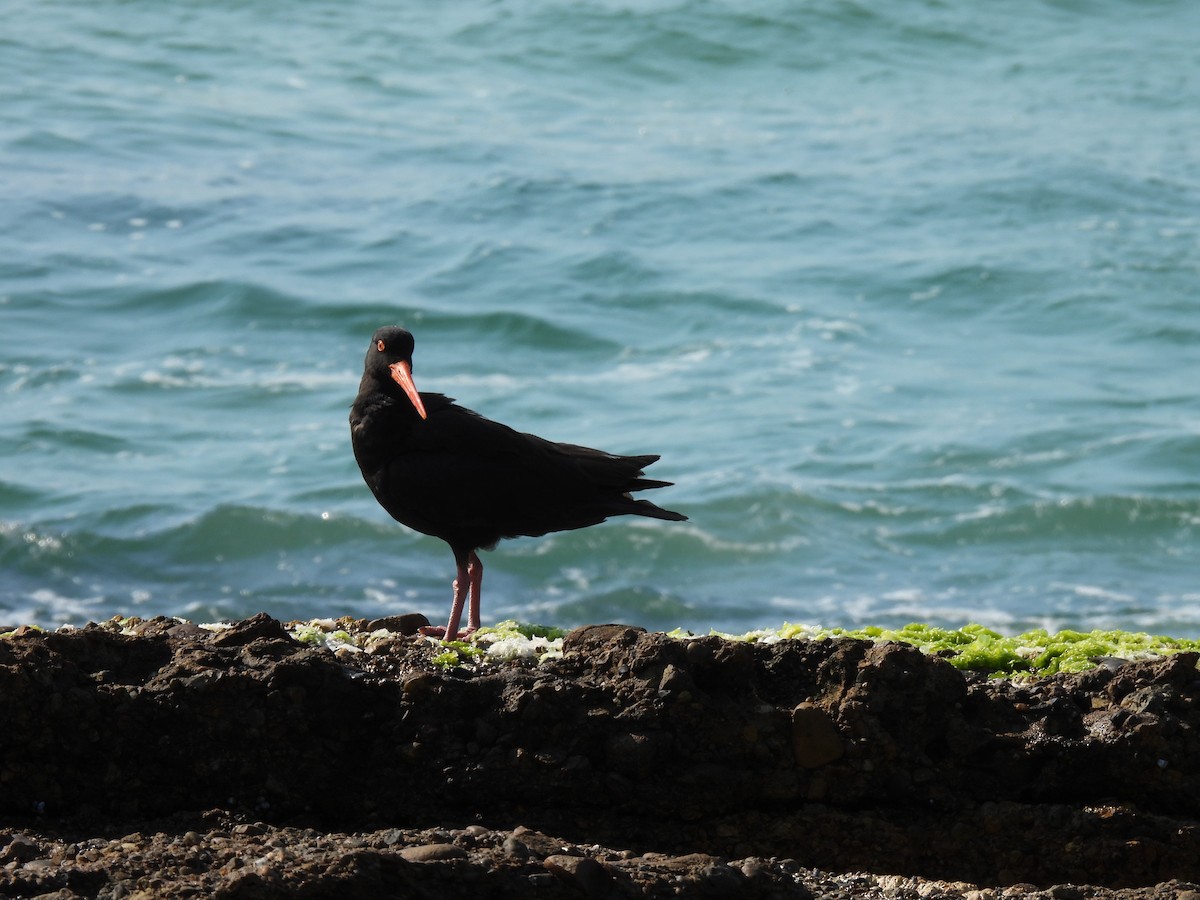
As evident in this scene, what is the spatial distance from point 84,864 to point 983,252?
18817 mm

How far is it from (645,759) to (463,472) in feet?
8.56

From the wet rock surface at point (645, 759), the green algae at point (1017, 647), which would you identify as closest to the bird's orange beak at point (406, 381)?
the green algae at point (1017, 647)

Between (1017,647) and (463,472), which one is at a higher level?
(463,472)

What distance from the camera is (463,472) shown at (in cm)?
634

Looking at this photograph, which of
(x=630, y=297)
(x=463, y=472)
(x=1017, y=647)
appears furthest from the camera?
(x=630, y=297)

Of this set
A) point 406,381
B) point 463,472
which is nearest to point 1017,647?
point 463,472

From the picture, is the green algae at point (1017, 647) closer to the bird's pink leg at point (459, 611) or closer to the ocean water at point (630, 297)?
the bird's pink leg at point (459, 611)

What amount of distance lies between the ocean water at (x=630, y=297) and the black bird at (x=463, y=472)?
5.16 meters

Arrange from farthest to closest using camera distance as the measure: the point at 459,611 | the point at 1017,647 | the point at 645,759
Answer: the point at 459,611 → the point at 1017,647 → the point at 645,759

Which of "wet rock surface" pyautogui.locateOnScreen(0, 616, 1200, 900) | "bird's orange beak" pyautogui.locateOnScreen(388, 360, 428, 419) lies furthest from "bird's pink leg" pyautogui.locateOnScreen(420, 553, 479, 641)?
"wet rock surface" pyautogui.locateOnScreen(0, 616, 1200, 900)

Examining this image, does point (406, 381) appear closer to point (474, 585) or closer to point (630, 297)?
point (474, 585)

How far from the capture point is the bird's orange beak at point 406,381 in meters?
6.25

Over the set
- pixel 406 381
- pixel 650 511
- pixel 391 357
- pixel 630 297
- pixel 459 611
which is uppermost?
pixel 630 297

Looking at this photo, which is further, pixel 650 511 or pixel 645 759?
pixel 650 511
